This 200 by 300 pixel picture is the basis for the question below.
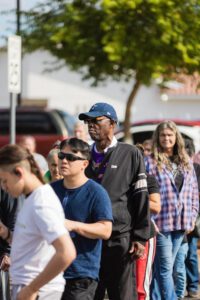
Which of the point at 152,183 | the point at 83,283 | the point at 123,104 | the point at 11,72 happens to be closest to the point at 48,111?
the point at 11,72

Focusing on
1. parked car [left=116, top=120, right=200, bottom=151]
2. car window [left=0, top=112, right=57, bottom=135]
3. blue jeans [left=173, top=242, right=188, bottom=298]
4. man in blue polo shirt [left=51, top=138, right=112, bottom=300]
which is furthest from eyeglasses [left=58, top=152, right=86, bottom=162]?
car window [left=0, top=112, right=57, bottom=135]

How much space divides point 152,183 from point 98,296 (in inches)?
53.4

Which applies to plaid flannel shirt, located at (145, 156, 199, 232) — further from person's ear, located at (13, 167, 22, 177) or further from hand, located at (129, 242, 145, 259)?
person's ear, located at (13, 167, 22, 177)

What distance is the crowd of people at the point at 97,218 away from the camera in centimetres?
454

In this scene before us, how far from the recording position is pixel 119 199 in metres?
6.57

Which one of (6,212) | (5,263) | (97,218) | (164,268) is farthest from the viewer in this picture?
(164,268)

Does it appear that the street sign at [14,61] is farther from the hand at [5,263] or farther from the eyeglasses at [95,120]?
the eyeglasses at [95,120]

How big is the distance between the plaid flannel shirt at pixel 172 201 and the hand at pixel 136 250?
6.11 feet

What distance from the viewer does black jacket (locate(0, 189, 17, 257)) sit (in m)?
7.04

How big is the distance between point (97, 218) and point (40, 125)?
49.8 ft

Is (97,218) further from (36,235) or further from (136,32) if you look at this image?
(136,32)

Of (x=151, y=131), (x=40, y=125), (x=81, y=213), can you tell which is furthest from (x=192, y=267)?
(x=40, y=125)

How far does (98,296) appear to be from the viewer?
6.63 m

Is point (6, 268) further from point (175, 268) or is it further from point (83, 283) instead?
point (175, 268)
